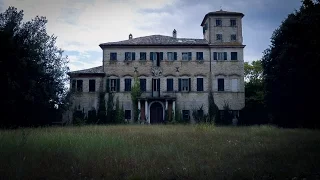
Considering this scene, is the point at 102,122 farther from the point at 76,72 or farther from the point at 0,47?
the point at 0,47

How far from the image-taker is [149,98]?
3609 cm

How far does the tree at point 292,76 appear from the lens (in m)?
23.5

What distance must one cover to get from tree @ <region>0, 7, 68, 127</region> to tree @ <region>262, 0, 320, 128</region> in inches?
851

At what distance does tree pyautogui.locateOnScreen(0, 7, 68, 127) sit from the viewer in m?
24.9

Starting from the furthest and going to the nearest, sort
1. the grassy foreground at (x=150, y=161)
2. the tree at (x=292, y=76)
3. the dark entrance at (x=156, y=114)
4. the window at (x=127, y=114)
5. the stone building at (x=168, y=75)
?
1. the dark entrance at (x=156, y=114)
2. the stone building at (x=168, y=75)
3. the window at (x=127, y=114)
4. the tree at (x=292, y=76)
5. the grassy foreground at (x=150, y=161)

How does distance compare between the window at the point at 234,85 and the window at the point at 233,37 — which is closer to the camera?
the window at the point at 234,85

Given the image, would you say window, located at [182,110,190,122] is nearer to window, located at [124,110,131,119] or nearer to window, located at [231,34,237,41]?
window, located at [124,110,131,119]

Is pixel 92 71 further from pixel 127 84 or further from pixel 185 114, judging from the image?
pixel 185 114

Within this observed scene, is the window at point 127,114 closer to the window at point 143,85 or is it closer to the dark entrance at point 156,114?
the dark entrance at point 156,114

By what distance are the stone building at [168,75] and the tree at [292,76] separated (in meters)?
7.79

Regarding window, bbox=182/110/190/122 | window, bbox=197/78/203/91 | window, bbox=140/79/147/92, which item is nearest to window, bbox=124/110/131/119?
window, bbox=140/79/147/92

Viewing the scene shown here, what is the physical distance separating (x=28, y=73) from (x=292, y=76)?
23608 mm

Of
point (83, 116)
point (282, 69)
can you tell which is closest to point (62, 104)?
point (83, 116)

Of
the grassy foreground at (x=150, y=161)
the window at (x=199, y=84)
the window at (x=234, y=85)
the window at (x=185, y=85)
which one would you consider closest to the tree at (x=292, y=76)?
the window at (x=234, y=85)
